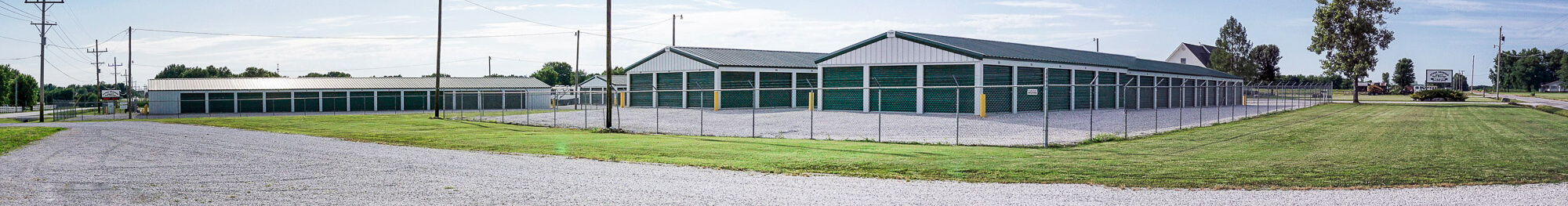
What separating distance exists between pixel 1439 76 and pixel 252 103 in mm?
89935

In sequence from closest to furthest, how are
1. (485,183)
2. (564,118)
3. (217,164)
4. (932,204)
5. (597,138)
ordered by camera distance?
(932,204) < (485,183) < (217,164) < (597,138) < (564,118)

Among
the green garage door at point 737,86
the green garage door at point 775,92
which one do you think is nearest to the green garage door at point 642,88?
the green garage door at point 737,86

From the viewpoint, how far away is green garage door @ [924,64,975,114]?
31.9 meters

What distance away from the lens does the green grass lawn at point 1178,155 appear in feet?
33.7

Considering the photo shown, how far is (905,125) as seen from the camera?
79.4 ft

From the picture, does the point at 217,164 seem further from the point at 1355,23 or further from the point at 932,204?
the point at 1355,23

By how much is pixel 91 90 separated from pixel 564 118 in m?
166

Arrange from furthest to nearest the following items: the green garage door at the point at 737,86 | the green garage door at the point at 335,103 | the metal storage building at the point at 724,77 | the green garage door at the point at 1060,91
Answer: the green garage door at the point at 335,103
the metal storage building at the point at 724,77
the green garage door at the point at 737,86
the green garage door at the point at 1060,91

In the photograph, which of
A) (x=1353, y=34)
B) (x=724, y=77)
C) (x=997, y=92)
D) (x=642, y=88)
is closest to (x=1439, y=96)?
(x=1353, y=34)

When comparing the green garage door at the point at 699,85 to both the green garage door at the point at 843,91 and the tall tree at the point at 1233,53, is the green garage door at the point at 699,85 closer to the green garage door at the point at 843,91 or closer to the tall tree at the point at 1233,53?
the green garage door at the point at 843,91

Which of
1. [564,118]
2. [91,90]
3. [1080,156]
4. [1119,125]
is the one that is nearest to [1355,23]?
[1119,125]

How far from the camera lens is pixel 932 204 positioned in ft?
27.0

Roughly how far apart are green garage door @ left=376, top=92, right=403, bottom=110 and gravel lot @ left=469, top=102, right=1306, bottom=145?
2729 centimetres

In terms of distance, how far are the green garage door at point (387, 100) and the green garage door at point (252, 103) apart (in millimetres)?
6262
